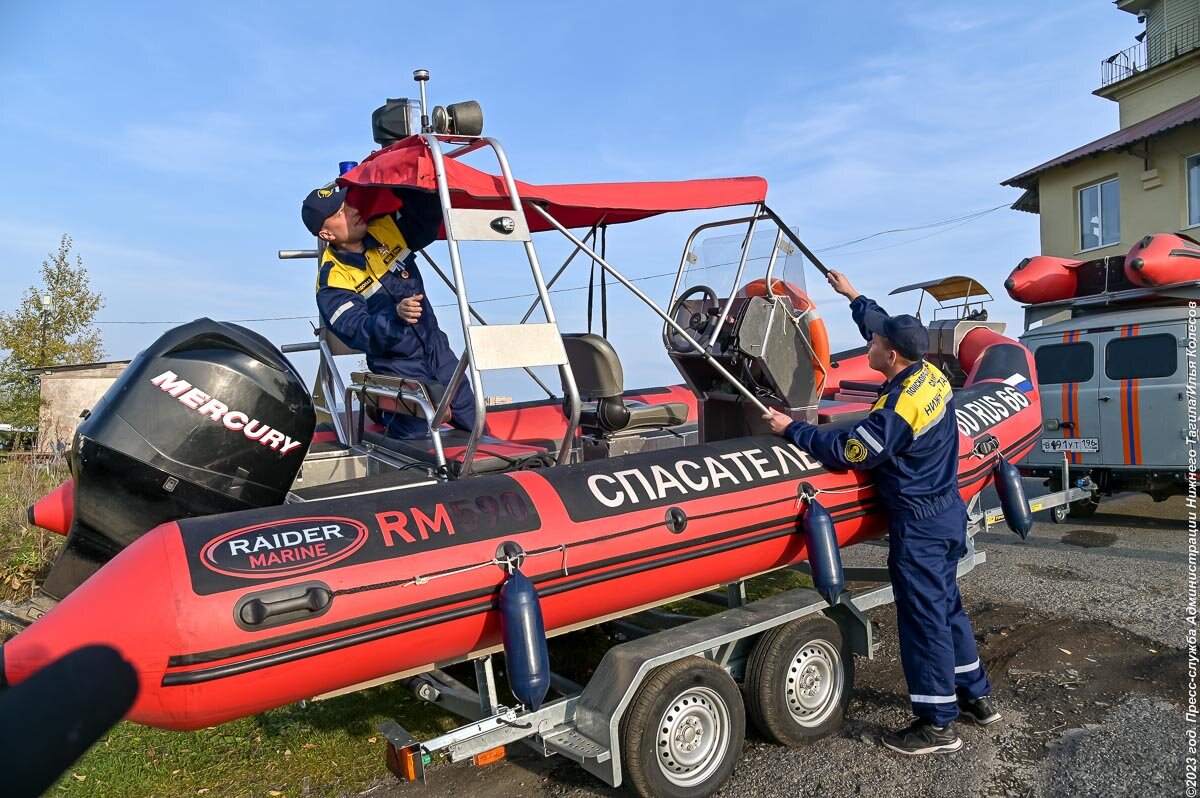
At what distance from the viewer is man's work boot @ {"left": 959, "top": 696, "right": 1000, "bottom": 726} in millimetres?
3404

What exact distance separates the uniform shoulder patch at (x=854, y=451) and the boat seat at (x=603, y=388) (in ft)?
4.11

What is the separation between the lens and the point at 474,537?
2.72m

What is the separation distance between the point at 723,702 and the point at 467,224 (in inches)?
81.5

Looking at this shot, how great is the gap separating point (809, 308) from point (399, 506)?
8.39 feet

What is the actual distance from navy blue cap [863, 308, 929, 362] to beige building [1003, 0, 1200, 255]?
13.2 m

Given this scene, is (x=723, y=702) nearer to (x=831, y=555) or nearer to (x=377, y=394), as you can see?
(x=831, y=555)

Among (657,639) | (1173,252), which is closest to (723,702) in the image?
(657,639)

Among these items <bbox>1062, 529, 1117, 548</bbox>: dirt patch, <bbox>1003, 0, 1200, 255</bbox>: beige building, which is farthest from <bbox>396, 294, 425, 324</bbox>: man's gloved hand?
<bbox>1003, 0, 1200, 255</bbox>: beige building

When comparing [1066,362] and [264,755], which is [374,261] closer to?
[264,755]

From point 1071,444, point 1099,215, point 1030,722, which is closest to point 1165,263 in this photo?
point 1071,444

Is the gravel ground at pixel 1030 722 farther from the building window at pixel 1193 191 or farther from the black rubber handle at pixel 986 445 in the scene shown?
the building window at pixel 1193 191

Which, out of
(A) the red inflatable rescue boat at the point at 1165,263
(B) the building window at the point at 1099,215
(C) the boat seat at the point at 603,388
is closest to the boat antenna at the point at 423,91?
(C) the boat seat at the point at 603,388

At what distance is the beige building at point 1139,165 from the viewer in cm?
1416

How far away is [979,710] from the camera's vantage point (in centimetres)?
342
